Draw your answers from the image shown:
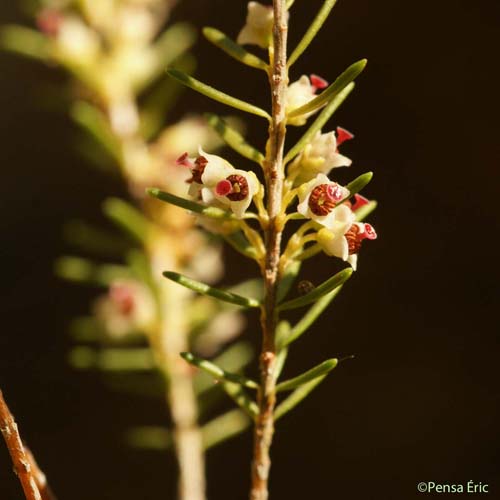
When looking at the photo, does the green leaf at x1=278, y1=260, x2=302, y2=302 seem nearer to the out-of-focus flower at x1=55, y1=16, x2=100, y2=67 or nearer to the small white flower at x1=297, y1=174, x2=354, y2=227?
the small white flower at x1=297, y1=174, x2=354, y2=227

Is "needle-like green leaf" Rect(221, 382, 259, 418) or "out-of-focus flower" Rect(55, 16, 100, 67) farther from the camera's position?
"out-of-focus flower" Rect(55, 16, 100, 67)

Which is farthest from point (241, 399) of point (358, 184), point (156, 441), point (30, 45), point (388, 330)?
point (388, 330)

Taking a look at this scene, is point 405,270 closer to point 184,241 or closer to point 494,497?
point 494,497

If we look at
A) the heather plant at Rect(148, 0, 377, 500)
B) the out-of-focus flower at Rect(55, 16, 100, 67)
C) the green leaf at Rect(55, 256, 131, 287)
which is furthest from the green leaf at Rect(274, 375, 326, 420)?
the out-of-focus flower at Rect(55, 16, 100, 67)

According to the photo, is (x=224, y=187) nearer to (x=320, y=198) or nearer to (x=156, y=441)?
(x=320, y=198)

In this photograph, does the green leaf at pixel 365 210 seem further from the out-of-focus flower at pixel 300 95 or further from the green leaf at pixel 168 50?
the green leaf at pixel 168 50

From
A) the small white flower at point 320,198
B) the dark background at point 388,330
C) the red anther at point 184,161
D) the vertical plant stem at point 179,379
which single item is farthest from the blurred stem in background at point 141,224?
the dark background at point 388,330

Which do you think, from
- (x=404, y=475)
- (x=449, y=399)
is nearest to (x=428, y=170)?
(x=449, y=399)
